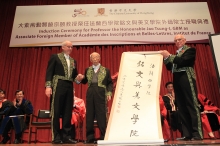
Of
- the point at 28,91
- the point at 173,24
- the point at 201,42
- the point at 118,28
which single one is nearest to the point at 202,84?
the point at 201,42

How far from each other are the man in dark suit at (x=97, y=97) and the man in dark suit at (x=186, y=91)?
0.80m

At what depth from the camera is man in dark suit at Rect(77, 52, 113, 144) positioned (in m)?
2.72

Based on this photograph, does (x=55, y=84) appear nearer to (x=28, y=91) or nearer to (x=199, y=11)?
(x=28, y=91)

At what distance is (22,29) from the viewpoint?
5.18m

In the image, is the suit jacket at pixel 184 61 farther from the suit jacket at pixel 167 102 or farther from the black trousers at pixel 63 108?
the suit jacket at pixel 167 102

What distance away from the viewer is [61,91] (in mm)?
2631

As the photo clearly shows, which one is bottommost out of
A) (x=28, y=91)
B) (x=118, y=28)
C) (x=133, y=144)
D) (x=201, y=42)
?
(x=133, y=144)

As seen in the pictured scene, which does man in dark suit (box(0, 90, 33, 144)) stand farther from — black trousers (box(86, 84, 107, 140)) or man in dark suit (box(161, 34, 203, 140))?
man in dark suit (box(161, 34, 203, 140))

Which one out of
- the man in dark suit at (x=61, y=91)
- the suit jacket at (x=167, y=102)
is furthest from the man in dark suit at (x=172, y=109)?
the man in dark suit at (x=61, y=91)

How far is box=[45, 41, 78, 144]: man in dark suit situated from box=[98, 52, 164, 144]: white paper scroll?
896mm

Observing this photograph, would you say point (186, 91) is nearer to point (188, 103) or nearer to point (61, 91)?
point (188, 103)

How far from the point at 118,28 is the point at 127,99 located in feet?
11.3

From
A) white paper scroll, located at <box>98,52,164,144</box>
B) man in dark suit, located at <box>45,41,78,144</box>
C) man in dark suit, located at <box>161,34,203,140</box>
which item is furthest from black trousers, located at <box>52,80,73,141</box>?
man in dark suit, located at <box>161,34,203,140</box>

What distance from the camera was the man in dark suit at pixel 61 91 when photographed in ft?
8.44
